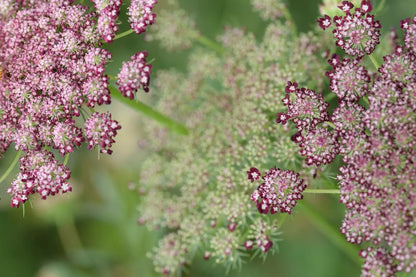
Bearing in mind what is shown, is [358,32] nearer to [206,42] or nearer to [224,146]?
[224,146]

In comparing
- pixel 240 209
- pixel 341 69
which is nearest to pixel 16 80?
pixel 240 209

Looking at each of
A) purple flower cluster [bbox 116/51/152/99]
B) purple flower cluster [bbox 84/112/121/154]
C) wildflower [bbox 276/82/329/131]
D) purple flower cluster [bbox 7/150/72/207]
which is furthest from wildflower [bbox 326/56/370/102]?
purple flower cluster [bbox 7/150/72/207]

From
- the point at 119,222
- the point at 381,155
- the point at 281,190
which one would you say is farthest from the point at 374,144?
the point at 119,222

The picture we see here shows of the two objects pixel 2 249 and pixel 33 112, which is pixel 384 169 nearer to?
pixel 33 112

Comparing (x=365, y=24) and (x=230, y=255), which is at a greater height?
(x=365, y=24)

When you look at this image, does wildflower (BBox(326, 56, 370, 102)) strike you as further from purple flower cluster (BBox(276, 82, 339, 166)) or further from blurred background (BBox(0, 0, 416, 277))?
blurred background (BBox(0, 0, 416, 277))

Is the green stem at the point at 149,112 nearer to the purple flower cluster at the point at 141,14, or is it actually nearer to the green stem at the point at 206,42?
the purple flower cluster at the point at 141,14
